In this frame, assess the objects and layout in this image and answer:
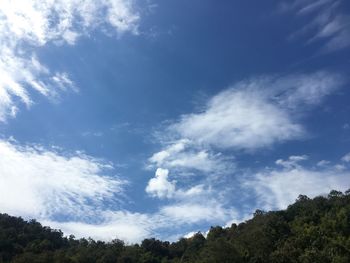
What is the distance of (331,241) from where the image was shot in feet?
253

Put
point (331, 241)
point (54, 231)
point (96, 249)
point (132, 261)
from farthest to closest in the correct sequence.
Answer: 1. point (54, 231)
2. point (96, 249)
3. point (132, 261)
4. point (331, 241)

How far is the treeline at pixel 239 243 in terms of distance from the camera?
249 feet

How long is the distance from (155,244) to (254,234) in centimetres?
3517

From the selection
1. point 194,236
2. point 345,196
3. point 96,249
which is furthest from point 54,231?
point 345,196

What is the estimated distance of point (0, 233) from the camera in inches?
3531

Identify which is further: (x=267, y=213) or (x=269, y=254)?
(x=267, y=213)

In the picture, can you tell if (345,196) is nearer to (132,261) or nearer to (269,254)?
(269,254)

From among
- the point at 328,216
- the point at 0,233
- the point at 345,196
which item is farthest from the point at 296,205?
the point at 0,233

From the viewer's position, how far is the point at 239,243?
88812 millimetres

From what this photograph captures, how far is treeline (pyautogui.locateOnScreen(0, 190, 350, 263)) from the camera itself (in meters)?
75.8

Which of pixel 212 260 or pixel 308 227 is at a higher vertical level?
pixel 308 227

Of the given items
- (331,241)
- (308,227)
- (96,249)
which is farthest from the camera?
(96,249)

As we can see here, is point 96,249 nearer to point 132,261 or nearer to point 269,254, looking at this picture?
point 132,261

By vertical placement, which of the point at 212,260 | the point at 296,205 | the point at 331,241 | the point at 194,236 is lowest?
the point at 212,260
